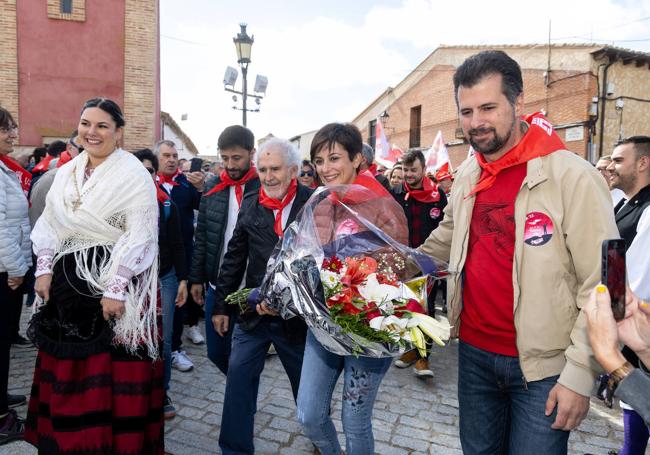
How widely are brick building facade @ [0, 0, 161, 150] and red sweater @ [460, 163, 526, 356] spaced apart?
43.8 feet

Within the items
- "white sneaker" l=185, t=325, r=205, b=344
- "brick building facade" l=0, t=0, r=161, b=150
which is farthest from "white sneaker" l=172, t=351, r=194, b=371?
"brick building facade" l=0, t=0, r=161, b=150

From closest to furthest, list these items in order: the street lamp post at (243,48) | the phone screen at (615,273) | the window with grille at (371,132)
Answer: the phone screen at (615,273) < the street lamp post at (243,48) < the window with grille at (371,132)

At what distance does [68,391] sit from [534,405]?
2471mm

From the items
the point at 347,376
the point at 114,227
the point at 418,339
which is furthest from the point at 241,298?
the point at 418,339

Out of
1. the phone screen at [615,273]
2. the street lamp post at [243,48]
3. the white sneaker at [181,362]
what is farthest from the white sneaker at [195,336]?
the street lamp post at [243,48]

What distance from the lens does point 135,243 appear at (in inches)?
115

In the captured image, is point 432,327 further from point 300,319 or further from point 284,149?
point 284,149

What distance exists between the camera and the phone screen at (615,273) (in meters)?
1.42

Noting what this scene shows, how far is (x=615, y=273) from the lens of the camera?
1437 millimetres

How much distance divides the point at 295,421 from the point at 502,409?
2.09 meters

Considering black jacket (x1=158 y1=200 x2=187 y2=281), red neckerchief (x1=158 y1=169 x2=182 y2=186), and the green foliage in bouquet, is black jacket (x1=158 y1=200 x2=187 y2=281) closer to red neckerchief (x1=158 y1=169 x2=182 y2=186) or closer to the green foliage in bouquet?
the green foliage in bouquet

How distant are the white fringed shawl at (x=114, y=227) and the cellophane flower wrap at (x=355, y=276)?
885mm

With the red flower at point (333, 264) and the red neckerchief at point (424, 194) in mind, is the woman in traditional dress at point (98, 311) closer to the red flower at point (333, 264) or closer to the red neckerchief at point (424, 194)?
the red flower at point (333, 264)

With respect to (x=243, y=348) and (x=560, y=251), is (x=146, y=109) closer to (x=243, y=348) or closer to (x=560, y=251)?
(x=243, y=348)
